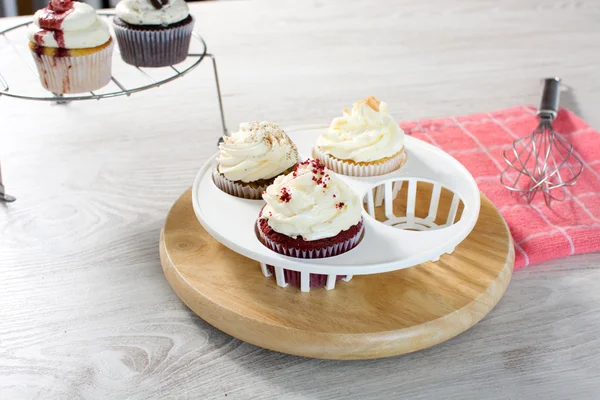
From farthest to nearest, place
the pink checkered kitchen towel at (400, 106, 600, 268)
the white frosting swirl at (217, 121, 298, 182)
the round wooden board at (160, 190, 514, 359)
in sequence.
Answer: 1. the pink checkered kitchen towel at (400, 106, 600, 268)
2. the white frosting swirl at (217, 121, 298, 182)
3. the round wooden board at (160, 190, 514, 359)

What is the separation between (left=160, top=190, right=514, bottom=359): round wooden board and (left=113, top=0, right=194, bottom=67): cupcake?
620 millimetres

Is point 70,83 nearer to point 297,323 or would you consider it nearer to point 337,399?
point 297,323

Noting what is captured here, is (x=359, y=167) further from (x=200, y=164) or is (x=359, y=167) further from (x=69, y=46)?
(x=69, y=46)

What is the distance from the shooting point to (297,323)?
138 centimetres

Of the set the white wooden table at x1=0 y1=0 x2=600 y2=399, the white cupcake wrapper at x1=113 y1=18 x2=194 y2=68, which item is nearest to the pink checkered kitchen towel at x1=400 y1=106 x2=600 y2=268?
the white wooden table at x1=0 y1=0 x2=600 y2=399

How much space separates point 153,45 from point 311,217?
2.82 feet

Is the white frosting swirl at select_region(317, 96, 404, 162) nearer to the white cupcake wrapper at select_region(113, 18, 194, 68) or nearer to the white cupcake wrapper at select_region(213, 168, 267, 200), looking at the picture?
the white cupcake wrapper at select_region(213, 168, 267, 200)

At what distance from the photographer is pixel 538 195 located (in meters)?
1.88

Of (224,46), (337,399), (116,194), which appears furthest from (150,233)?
(224,46)

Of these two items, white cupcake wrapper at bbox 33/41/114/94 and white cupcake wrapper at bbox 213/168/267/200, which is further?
white cupcake wrapper at bbox 33/41/114/94

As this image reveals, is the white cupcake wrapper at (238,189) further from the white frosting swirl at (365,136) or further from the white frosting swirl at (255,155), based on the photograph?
the white frosting swirl at (365,136)

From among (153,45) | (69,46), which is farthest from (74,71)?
(153,45)

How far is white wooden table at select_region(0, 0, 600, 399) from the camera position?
1.37m

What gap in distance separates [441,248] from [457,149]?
0.79 metres
